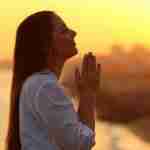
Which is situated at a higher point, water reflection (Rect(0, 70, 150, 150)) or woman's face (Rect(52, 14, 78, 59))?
woman's face (Rect(52, 14, 78, 59))

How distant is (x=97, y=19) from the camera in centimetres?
179

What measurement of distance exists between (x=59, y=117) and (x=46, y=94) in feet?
A: 0.16

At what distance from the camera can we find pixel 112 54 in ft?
5.73

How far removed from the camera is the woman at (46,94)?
90cm

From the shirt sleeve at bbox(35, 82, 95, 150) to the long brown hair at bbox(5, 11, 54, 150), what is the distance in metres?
0.07

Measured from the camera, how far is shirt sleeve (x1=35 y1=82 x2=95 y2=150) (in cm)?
89

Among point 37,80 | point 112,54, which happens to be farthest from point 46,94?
point 112,54

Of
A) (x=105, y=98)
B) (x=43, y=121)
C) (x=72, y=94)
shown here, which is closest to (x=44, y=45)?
(x=43, y=121)

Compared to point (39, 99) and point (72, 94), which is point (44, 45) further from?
point (72, 94)

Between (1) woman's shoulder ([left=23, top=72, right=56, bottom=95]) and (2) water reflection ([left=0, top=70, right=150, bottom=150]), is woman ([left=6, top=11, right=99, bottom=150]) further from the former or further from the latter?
(2) water reflection ([left=0, top=70, right=150, bottom=150])

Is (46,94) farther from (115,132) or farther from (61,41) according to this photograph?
(115,132)

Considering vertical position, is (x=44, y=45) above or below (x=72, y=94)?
above

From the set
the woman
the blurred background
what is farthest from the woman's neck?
the blurred background

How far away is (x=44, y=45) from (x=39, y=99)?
0.12m
